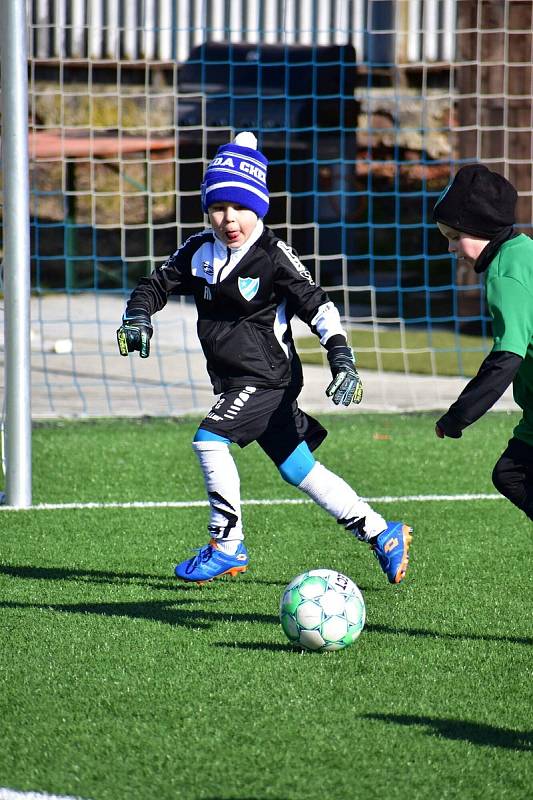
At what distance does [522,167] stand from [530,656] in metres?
9.23

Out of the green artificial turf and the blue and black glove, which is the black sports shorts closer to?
the blue and black glove

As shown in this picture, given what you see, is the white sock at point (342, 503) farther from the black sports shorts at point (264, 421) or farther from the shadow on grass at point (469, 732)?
the shadow on grass at point (469, 732)

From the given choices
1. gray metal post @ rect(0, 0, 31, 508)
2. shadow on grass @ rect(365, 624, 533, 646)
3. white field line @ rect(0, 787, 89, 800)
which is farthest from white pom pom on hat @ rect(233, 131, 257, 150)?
white field line @ rect(0, 787, 89, 800)

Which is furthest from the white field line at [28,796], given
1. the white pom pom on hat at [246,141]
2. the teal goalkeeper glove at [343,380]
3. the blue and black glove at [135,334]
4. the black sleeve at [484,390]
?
the white pom pom on hat at [246,141]

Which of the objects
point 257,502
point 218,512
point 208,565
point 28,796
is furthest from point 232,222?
point 28,796

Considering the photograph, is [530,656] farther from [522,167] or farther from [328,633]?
[522,167]

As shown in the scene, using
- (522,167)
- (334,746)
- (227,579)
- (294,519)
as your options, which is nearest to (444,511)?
(294,519)

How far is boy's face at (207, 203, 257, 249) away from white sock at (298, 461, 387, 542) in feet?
2.96

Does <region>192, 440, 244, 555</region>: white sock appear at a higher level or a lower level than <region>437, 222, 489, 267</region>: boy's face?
lower

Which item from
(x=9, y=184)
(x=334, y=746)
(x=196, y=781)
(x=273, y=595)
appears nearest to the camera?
(x=196, y=781)

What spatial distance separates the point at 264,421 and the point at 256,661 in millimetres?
1109

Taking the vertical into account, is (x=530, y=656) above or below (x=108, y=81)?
below

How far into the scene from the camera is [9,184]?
574cm

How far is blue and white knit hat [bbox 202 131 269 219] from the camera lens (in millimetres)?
4551
